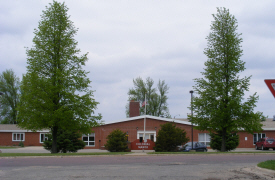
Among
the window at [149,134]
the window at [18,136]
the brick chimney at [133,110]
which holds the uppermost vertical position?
the brick chimney at [133,110]

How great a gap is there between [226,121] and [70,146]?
14.4 meters

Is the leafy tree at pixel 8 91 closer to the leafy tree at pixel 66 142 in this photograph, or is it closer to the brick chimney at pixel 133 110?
the brick chimney at pixel 133 110

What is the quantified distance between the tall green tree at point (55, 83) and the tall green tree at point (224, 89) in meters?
9.33

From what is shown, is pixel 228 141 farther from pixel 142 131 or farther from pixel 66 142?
pixel 66 142

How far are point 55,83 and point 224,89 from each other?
13737 millimetres

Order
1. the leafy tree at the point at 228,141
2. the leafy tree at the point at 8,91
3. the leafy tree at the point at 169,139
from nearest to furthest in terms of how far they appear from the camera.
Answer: the leafy tree at the point at 169,139
the leafy tree at the point at 228,141
the leafy tree at the point at 8,91

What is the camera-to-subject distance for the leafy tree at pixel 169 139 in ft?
103

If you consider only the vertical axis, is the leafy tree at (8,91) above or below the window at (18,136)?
above

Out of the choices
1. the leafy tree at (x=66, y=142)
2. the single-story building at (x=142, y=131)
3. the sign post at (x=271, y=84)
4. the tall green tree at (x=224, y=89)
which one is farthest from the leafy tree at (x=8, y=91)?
the sign post at (x=271, y=84)

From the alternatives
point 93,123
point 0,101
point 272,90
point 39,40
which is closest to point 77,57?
point 39,40

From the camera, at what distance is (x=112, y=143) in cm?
3155

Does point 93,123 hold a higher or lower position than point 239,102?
lower

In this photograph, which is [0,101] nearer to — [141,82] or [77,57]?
[141,82]

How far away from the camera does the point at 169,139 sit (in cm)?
3138
